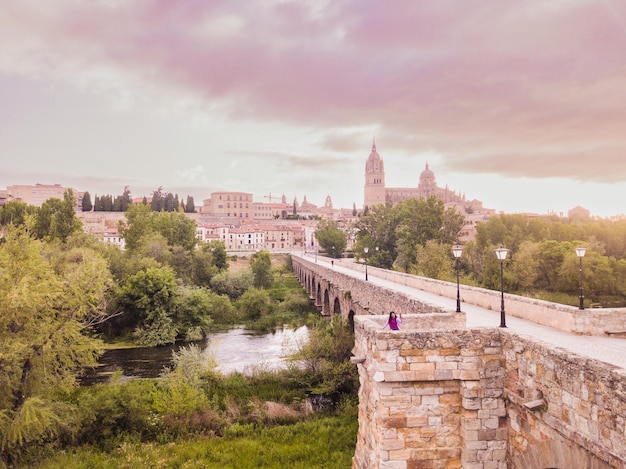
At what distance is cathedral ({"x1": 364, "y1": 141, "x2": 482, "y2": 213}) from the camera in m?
170

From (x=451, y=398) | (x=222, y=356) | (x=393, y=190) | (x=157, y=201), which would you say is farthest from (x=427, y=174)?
(x=451, y=398)

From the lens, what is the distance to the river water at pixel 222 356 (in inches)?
840

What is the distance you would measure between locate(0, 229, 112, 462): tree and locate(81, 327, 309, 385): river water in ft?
20.7

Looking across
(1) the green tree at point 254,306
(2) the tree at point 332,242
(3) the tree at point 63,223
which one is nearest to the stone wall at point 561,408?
(1) the green tree at point 254,306

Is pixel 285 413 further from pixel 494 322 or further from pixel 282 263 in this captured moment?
pixel 282 263

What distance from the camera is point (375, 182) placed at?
171125 millimetres

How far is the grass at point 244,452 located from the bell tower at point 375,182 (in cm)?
15715

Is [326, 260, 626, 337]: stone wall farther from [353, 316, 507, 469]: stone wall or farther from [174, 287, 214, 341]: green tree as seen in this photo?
[174, 287, 214, 341]: green tree

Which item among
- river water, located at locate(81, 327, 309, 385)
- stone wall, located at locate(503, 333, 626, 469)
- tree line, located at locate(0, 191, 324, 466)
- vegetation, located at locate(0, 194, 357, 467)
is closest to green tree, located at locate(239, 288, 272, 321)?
tree line, located at locate(0, 191, 324, 466)

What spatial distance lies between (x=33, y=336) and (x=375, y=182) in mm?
162124

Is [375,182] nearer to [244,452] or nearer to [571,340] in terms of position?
[244,452]

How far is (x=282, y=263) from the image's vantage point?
241ft

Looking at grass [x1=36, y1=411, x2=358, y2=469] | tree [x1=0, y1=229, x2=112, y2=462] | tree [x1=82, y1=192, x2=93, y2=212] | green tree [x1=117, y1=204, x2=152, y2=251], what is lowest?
grass [x1=36, y1=411, x2=358, y2=469]

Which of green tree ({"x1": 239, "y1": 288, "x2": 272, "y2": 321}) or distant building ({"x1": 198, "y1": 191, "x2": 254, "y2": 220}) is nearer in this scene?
green tree ({"x1": 239, "y1": 288, "x2": 272, "y2": 321})
